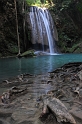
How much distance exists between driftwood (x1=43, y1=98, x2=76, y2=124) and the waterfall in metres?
33.2

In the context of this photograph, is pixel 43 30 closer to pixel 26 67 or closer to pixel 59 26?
pixel 59 26

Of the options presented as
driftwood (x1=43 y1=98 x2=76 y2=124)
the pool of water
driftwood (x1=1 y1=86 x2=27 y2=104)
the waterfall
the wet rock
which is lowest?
the pool of water

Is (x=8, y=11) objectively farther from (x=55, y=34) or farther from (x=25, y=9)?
(x=55, y=34)

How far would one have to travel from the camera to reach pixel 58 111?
167 inches

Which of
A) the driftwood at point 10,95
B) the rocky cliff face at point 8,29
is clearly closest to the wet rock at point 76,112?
the driftwood at point 10,95

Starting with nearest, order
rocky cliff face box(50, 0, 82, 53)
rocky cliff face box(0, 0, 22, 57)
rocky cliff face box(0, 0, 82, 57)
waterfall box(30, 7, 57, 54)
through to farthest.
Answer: rocky cliff face box(0, 0, 22, 57), rocky cliff face box(0, 0, 82, 57), waterfall box(30, 7, 57, 54), rocky cliff face box(50, 0, 82, 53)

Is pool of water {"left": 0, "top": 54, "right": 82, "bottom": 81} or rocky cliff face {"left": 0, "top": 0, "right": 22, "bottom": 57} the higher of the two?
rocky cliff face {"left": 0, "top": 0, "right": 22, "bottom": 57}

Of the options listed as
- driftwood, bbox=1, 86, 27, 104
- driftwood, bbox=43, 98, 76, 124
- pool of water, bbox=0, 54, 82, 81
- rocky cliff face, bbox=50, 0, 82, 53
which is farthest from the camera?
rocky cliff face, bbox=50, 0, 82, 53

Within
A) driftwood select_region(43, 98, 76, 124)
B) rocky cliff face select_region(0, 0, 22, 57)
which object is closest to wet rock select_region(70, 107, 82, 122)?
driftwood select_region(43, 98, 76, 124)

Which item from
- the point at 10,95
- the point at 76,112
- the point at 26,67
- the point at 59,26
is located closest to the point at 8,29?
the point at 59,26

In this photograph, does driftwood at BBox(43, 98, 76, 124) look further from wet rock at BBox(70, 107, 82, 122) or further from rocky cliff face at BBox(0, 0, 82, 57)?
rocky cliff face at BBox(0, 0, 82, 57)

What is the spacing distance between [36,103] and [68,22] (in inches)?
1570

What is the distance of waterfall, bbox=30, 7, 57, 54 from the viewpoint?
38.1 metres

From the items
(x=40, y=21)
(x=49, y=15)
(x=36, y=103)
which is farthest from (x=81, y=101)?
(x=49, y=15)
